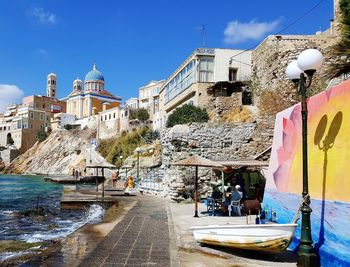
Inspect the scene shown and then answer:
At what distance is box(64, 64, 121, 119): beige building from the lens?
10206 centimetres

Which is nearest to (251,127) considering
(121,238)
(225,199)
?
(225,199)

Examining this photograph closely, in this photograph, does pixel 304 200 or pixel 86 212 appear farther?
pixel 86 212

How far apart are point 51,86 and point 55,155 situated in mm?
44685

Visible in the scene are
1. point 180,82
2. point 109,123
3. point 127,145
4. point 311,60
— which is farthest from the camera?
point 109,123

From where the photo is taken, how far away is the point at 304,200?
617 centimetres

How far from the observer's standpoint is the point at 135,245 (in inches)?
333

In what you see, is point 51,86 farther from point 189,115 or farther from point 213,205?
point 213,205

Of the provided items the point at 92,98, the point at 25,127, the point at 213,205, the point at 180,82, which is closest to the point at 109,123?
the point at 92,98

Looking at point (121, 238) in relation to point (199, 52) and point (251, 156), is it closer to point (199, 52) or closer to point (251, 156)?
point (251, 156)

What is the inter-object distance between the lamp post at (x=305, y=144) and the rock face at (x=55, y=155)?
83.6 m

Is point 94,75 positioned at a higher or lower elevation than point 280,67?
higher

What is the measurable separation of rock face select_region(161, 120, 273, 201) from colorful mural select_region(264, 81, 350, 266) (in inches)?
372

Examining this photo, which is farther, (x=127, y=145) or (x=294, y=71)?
(x=127, y=145)

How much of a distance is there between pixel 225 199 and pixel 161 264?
730 centimetres
